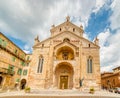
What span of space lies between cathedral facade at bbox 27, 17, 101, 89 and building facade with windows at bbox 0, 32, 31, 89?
6516mm

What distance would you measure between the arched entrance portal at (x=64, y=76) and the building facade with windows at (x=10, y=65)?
38.5 ft

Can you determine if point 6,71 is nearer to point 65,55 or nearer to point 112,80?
→ point 65,55

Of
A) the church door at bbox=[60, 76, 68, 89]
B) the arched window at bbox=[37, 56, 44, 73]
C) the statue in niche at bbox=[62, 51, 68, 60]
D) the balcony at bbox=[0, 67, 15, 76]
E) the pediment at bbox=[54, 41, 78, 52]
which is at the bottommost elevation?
the church door at bbox=[60, 76, 68, 89]

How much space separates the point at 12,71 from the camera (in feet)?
87.8

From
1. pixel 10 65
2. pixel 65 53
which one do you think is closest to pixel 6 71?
pixel 10 65

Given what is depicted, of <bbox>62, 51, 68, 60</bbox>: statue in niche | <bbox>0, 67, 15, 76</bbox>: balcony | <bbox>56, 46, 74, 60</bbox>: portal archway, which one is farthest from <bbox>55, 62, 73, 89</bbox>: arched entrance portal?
<bbox>0, 67, 15, 76</bbox>: balcony

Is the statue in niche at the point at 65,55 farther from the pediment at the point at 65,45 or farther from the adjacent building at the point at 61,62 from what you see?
the pediment at the point at 65,45

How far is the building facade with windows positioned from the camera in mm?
23438

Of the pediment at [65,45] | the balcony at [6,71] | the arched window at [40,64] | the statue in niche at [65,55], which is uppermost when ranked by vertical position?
the pediment at [65,45]

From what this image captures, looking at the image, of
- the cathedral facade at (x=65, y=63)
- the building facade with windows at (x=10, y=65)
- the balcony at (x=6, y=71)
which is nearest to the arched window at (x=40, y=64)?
the cathedral facade at (x=65, y=63)

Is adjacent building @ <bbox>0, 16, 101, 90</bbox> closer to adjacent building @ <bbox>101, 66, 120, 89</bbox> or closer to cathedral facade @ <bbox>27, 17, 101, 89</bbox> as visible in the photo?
cathedral facade @ <bbox>27, 17, 101, 89</bbox>

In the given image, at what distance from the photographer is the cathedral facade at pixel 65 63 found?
20.6 metres

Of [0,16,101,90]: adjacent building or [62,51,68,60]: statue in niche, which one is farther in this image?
[62,51,68,60]: statue in niche

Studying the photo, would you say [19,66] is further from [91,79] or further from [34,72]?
[91,79]
